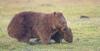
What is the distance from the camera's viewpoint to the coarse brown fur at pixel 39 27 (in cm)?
879

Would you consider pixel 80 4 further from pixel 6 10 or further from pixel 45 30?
pixel 45 30

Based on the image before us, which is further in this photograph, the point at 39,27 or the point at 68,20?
the point at 68,20

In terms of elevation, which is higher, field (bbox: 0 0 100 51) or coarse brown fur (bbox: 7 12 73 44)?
coarse brown fur (bbox: 7 12 73 44)

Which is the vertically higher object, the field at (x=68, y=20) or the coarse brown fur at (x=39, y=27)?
the coarse brown fur at (x=39, y=27)

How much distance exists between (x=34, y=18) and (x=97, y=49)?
1.27m

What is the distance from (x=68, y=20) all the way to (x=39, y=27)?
295 cm

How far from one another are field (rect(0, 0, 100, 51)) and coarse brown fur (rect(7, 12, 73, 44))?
0.46 ft

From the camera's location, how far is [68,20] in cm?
1170

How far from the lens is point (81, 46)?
28.6 feet

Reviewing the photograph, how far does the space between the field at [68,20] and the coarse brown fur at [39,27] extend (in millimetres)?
140

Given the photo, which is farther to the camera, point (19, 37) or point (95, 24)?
point (95, 24)

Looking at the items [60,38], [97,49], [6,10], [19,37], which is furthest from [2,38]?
[6,10]

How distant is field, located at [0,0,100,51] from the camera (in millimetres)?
8692

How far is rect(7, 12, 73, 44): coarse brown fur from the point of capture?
346 inches
